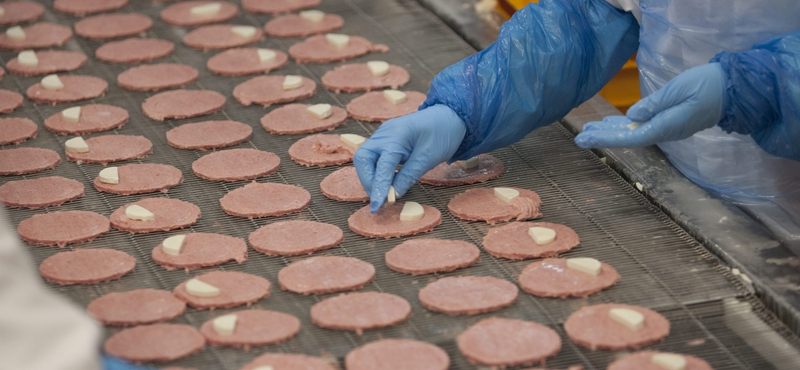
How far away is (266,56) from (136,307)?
5.11ft

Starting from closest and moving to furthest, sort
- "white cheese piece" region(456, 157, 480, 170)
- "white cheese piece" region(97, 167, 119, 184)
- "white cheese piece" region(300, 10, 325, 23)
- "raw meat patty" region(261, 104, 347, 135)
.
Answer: "white cheese piece" region(97, 167, 119, 184), "white cheese piece" region(456, 157, 480, 170), "raw meat patty" region(261, 104, 347, 135), "white cheese piece" region(300, 10, 325, 23)

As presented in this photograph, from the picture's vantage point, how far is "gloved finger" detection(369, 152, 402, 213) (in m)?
2.38

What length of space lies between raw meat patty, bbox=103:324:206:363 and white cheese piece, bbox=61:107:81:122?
4.03ft

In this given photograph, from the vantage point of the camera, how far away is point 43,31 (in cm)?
370

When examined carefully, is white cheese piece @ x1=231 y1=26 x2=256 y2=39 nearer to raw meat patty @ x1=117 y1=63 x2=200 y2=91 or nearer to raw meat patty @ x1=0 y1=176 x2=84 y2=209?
raw meat patty @ x1=117 y1=63 x2=200 y2=91

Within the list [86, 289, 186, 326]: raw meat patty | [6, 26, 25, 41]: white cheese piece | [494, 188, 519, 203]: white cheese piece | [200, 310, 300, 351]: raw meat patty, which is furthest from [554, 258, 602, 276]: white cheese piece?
[6, 26, 25, 41]: white cheese piece

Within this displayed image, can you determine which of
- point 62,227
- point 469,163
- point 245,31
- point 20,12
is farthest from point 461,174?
point 20,12

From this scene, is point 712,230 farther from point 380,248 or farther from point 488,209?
point 380,248

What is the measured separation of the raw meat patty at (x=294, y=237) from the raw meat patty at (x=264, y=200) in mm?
80

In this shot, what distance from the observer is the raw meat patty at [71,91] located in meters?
3.15

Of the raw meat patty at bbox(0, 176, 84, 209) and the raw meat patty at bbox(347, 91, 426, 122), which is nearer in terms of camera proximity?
the raw meat patty at bbox(0, 176, 84, 209)

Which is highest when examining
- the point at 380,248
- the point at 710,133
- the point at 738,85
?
the point at 738,85

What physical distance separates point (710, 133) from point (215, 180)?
1.49m

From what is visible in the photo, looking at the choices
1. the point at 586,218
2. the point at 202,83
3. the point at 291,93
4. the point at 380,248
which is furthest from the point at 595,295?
the point at 202,83
